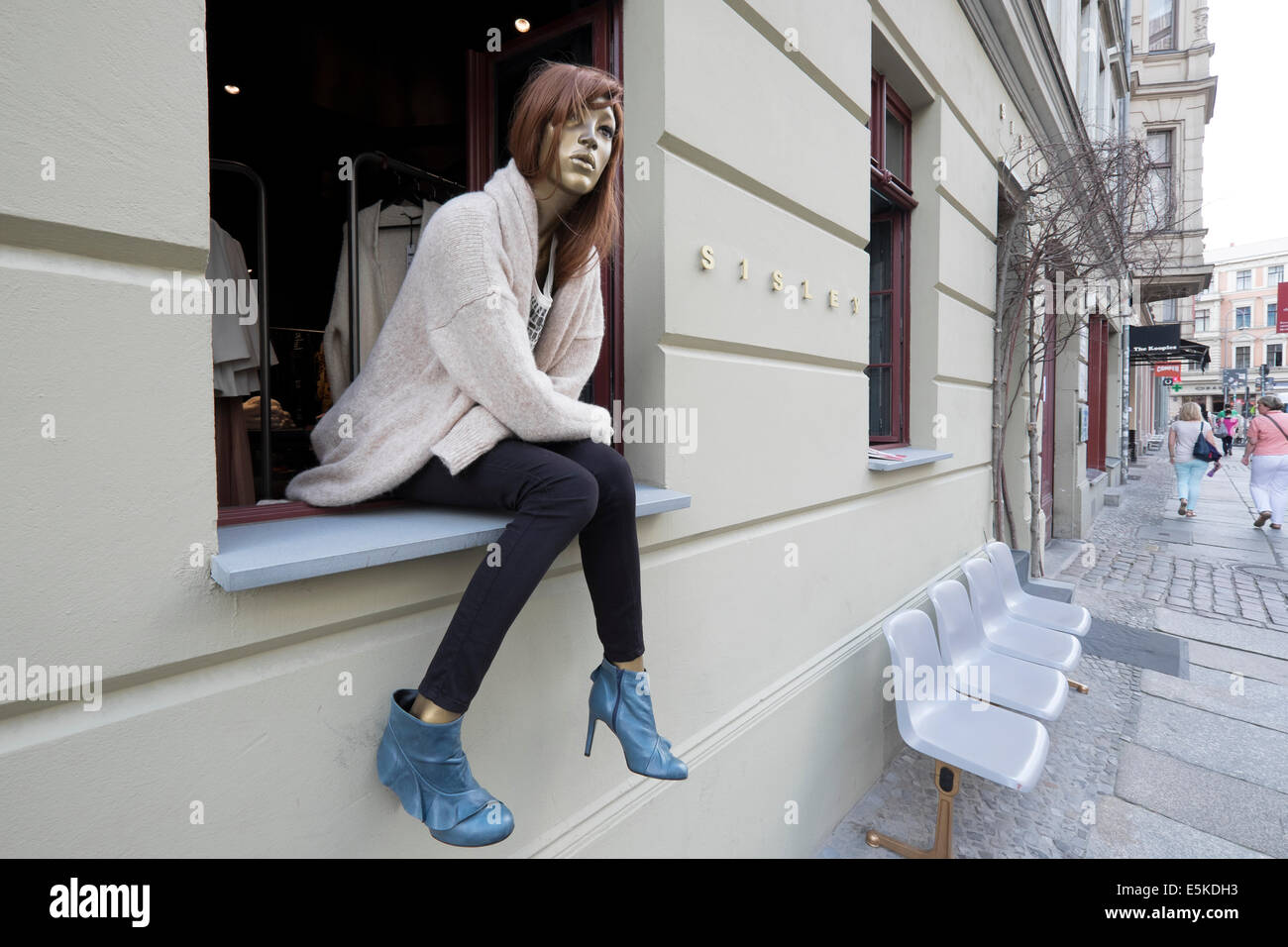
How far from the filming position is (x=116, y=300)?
3.46 ft

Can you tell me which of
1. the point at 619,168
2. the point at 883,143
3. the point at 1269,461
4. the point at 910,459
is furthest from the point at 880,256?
the point at 1269,461

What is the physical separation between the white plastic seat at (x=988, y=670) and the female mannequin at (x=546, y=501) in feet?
7.38

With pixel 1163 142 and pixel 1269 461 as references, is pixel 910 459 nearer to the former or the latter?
pixel 1269 461

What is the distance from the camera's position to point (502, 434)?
1478 mm

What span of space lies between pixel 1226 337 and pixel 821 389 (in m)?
64.1

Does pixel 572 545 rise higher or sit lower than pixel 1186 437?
lower

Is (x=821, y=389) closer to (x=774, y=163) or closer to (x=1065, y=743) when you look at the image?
(x=774, y=163)

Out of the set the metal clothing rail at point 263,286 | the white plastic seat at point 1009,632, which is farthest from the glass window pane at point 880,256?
the metal clothing rail at point 263,286

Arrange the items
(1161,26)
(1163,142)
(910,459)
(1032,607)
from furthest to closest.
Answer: (1161,26) < (1163,142) < (1032,607) < (910,459)

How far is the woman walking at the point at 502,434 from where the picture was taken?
1273mm

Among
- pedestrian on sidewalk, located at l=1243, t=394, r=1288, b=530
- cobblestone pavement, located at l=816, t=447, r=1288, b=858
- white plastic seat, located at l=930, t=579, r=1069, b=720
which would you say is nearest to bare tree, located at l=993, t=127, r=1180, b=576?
cobblestone pavement, located at l=816, t=447, r=1288, b=858

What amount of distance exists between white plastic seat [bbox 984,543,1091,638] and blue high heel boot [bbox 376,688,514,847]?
3894mm

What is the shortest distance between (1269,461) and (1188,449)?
109 cm

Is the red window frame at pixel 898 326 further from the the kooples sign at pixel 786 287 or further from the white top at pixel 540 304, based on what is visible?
the white top at pixel 540 304
